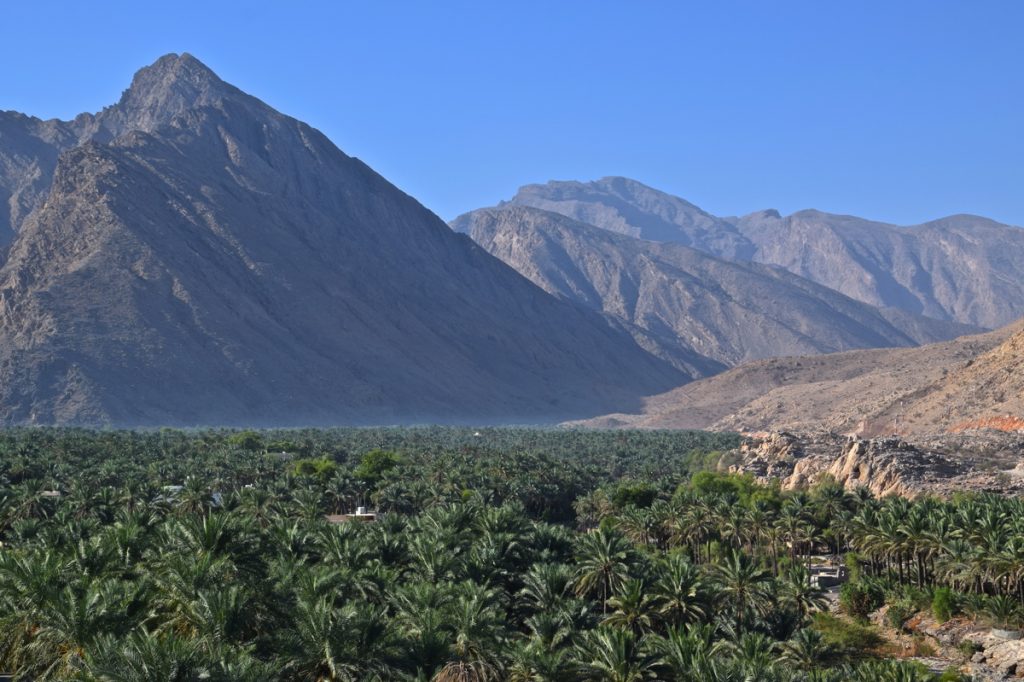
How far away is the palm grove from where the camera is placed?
108 feet

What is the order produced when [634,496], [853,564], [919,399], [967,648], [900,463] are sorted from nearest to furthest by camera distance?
[967,648] → [853,564] → [634,496] → [900,463] → [919,399]

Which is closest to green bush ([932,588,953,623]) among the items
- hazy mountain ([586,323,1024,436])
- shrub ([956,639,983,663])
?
shrub ([956,639,983,663])

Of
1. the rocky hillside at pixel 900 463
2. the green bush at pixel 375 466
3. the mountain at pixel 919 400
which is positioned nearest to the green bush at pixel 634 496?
the rocky hillside at pixel 900 463

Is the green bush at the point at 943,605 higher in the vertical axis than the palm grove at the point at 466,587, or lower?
lower

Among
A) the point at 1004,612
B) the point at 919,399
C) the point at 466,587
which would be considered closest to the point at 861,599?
the point at 1004,612

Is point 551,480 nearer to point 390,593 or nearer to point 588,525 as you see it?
point 588,525

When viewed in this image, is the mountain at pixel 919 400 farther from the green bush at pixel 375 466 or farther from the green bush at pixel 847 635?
the green bush at pixel 847 635

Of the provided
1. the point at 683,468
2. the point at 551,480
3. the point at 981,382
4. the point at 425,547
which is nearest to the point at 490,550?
the point at 425,547

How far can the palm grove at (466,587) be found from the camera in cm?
3297

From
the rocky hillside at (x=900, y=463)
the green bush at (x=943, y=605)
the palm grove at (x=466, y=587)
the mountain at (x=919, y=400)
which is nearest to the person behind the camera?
the palm grove at (x=466, y=587)

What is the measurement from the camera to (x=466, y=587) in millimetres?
38906

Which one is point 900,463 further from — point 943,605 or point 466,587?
point 466,587

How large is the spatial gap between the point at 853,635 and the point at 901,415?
90.4m

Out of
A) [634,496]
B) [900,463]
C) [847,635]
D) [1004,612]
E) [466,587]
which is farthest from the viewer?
[900,463]
